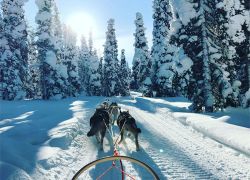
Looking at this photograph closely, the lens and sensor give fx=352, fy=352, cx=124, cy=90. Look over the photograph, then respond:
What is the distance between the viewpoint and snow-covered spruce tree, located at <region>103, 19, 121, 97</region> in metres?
68.8

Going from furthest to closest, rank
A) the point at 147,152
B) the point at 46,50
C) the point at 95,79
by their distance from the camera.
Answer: the point at 95,79
the point at 46,50
the point at 147,152

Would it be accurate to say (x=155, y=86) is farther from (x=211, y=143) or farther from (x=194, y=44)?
(x=211, y=143)

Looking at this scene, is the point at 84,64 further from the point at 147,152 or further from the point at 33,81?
the point at 147,152

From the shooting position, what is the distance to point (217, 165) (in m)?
10.2

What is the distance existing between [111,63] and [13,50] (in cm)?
2378

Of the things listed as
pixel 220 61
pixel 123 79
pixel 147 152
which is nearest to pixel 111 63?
pixel 123 79

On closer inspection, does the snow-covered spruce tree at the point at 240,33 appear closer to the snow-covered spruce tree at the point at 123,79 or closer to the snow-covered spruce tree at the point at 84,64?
the snow-covered spruce tree at the point at 123,79

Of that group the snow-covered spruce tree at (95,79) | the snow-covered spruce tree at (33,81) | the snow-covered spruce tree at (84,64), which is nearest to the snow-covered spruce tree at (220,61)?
the snow-covered spruce tree at (33,81)

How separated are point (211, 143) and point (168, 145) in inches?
70.0

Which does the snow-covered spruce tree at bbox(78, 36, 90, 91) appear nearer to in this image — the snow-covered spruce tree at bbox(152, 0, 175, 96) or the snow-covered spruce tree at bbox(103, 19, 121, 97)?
the snow-covered spruce tree at bbox(103, 19, 121, 97)

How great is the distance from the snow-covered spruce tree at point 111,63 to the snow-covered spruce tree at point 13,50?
21224 millimetres

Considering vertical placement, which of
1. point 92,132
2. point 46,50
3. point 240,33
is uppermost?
point 46,50

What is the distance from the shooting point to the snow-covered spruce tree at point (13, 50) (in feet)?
157

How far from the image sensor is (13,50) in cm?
4962
